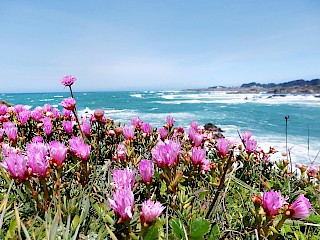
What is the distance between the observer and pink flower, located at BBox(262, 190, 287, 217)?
1.00 m

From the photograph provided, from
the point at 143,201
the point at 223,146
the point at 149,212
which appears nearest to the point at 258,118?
the point at 223,146

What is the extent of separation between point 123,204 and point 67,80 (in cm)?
176

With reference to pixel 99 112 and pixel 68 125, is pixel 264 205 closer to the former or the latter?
pixel 99 112

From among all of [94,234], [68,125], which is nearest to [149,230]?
[94,234]

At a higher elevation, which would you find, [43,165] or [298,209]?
[43,165]

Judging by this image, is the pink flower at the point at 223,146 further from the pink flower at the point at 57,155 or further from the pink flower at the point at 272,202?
the pink flower at the point at 57,155

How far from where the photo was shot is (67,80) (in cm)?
246

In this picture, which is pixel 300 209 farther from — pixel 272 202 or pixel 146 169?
pixel 146 169

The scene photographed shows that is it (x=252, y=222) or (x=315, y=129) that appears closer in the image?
(x=252, y=222)

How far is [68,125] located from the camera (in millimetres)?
2424

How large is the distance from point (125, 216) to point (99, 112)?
1536mm

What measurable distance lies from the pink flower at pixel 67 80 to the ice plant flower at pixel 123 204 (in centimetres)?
170

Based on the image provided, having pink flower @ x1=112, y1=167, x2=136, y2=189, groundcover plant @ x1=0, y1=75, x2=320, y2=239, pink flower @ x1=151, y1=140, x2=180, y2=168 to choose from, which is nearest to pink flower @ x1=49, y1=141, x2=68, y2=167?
groundcover plant @ x1=0, y1=75, x2=320, y2=239

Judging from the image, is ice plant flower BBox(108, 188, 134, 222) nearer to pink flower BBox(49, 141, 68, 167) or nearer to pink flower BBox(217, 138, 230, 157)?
pink flower BBox(49, 141, 68, 167)
